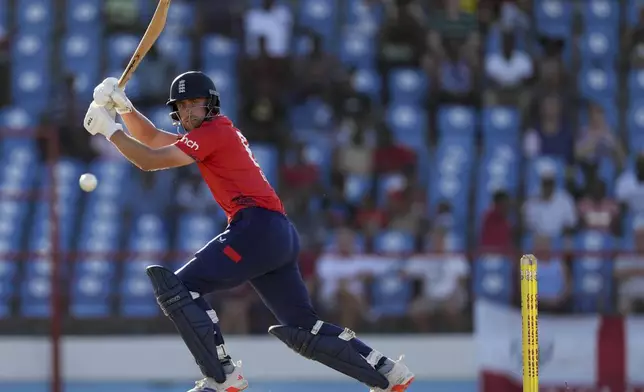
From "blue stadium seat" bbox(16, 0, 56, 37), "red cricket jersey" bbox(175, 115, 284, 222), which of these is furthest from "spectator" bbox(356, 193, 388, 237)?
"red cricket jersey" bbox(175, 115, 284, 222)

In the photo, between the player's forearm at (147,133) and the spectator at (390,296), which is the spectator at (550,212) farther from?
the player's forearm at (147,133)

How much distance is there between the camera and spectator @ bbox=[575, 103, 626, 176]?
13125 millimetres

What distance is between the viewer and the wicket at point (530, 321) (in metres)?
6.29

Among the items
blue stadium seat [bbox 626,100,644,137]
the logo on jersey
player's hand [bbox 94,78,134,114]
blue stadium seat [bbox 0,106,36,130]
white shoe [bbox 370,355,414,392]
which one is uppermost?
player's hand [bbox 94,78,134,114]

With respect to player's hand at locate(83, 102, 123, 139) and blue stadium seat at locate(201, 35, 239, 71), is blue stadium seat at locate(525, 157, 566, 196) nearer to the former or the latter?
blue stadium seat at locate(201, 35, 239, 71)

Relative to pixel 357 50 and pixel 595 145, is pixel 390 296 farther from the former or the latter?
pixel 357 50

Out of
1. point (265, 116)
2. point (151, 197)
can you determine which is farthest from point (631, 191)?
point (151, 197)

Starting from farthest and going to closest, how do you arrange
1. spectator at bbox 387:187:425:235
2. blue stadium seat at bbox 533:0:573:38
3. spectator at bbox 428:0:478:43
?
blue stadium seat at bbox 533:0:573:38, spectator at bbox 428:0:478:43, spectator at bbox 387:187:425:235

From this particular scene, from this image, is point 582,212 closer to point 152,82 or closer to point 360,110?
point 360,110

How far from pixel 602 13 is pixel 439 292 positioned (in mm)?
5021

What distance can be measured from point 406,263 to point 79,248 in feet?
11.3

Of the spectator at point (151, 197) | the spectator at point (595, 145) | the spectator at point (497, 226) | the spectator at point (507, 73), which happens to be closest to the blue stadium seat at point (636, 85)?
the spectator at point (595, 145)

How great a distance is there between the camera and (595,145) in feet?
43.4

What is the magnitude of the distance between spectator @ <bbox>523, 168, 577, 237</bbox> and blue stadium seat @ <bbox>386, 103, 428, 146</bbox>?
4.81ft
